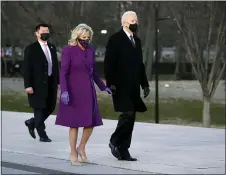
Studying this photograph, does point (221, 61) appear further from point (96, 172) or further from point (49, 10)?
point (96, 172)

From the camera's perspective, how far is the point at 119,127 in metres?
7.89

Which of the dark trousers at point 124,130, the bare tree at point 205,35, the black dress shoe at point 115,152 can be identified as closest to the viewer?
the dark trousers at point 124,130

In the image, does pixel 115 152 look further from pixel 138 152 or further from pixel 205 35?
pixel 205 35

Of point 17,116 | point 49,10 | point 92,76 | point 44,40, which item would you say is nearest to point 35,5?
point 49,10

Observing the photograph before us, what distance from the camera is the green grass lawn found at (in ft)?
79.0

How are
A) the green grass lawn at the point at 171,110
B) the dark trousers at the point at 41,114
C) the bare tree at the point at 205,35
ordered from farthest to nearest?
1. the green grass lawn at the point at 171,110
2. the bare tree at the point at 205,35
3. the dark trousers at the point at 41,114

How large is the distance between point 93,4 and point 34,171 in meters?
22.4

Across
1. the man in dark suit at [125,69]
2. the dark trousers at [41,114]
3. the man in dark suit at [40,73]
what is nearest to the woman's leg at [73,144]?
the man in dark suit at [125,69]

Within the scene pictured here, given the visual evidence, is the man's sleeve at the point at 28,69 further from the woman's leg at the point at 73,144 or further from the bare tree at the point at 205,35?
the bare tree at the point at 205,35

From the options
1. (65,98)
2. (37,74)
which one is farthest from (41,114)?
(65,98)

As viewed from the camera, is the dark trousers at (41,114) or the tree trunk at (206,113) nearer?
the dark trousers at (41,114)

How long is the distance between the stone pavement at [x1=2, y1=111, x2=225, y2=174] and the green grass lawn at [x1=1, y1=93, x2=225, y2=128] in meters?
10.5

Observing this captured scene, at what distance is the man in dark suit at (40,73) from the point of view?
32.8 ft

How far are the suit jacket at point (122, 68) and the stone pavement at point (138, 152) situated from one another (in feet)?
2.72
